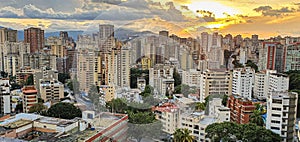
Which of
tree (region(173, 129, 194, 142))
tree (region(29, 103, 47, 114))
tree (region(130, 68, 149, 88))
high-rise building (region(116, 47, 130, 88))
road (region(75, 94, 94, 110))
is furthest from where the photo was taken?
tree (region(130, 68, 149, 88))

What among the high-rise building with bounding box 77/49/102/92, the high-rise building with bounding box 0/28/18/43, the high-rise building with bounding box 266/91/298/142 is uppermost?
the high-rise building with bounding box 0/28/18/43

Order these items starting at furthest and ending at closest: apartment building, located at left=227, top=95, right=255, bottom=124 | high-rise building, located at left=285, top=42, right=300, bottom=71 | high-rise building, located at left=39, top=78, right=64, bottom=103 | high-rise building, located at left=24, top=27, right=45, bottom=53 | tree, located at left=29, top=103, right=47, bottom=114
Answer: high-rise building, located at left=24, top=27, right=45, bottom=53
high-rise building, located at left=285, top=42, right=300, bottom=71
high-rise building, located at left=39, top=78, right=64, bottom=103
tree, located at left=29, top=103, right=47, bottom=114
apartment building, located at left=227, top=95, right=255, bottom=124

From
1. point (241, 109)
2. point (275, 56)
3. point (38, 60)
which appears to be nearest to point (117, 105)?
point (241, 109)

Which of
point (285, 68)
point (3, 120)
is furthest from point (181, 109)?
point (285, 68)

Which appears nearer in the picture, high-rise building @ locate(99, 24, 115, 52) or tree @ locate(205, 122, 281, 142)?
tree @ locate(205, 122, 281, 142)

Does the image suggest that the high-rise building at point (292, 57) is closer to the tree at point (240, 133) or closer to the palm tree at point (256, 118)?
the palm tree at point (256, 118)

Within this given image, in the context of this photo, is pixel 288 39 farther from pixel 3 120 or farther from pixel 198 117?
pixel 3 120

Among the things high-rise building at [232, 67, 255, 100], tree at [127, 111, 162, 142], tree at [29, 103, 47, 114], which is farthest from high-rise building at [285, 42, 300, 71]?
tree at [29, 103, 47, 114]

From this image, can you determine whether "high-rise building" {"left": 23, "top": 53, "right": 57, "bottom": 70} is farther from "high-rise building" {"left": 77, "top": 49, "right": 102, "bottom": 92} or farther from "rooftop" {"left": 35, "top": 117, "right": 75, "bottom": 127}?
"rooftop" {"left": 35, "top": 117, "right": 75, "bottom": 127}

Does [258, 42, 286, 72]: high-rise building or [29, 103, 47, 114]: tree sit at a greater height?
[258, 42, 286, 72]: high-rise building
